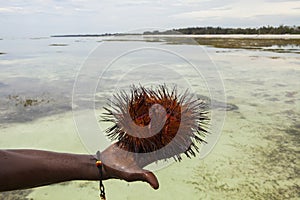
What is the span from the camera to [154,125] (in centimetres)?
118

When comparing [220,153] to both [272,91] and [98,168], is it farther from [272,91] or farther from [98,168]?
[272,91]

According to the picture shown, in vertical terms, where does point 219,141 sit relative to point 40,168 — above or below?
below

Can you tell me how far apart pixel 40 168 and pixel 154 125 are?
0.54 metres

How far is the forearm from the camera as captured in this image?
4.07ft

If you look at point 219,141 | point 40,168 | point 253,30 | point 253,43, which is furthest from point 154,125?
point 253,30

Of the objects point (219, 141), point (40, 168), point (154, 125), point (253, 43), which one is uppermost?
point (154, 125)

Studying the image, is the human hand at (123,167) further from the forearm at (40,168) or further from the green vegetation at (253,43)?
the green vegetation at (253,43)

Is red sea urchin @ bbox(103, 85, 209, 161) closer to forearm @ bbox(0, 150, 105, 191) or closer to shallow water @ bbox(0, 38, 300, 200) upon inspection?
forearm @ bbox(0, 150, 105, 191)

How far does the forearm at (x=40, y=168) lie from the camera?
1239mm

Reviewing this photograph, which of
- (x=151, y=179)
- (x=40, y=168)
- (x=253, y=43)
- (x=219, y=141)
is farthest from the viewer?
(x=253, y=43)

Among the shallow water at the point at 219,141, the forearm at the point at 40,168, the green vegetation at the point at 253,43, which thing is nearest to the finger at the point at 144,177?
the forearm at the point at 40,168

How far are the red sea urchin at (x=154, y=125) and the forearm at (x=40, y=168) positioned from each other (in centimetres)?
19

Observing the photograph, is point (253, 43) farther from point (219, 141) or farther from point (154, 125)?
point (154, 125)

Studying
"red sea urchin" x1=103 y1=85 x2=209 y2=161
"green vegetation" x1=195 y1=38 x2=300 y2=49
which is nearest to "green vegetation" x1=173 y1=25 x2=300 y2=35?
"green vegetation" x1=195 y1=38 x2=300 y2=49
